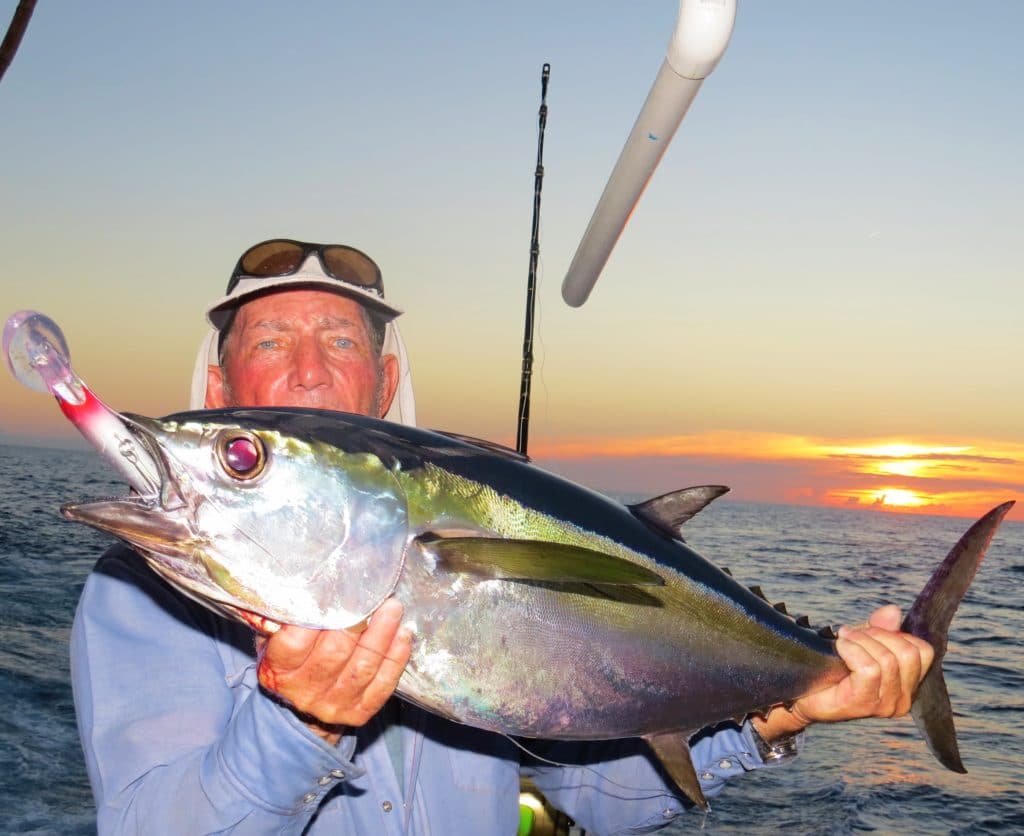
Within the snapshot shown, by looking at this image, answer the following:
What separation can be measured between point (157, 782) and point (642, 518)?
1353 millimetres

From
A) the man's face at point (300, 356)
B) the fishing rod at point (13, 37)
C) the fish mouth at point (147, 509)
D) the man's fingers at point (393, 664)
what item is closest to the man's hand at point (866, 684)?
the man's fingers at point (393, 664)

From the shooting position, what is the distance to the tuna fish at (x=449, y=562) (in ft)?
5.74

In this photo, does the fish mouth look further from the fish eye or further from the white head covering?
the white head covering

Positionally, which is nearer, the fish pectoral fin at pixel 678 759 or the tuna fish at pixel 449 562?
the tuna fish at pixel 449 562

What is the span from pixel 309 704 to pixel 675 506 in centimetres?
107

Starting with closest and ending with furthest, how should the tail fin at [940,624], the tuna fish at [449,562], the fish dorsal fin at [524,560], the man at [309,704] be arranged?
the tuna fish at [449,562] → the fish dorsal fin at [524,560] → the man at [309,704] → the tail fin at [940,624]

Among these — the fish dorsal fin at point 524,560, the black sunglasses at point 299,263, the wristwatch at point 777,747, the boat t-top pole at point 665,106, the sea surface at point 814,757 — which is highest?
the boat t-top pole at point 665,106

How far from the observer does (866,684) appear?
9.00ft

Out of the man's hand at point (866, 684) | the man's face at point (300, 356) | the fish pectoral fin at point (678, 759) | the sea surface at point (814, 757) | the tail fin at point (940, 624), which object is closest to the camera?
the fish pectoral fin at point (678, 759)

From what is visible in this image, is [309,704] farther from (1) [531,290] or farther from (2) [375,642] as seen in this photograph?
(1) [531,290]

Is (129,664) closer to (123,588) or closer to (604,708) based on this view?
(123,588)

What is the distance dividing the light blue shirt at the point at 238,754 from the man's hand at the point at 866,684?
16 cm

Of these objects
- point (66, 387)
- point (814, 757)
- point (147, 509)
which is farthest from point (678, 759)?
point (814, 757)

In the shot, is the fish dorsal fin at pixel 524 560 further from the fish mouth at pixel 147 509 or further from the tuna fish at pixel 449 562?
the fish mouth at pixel 147 509
